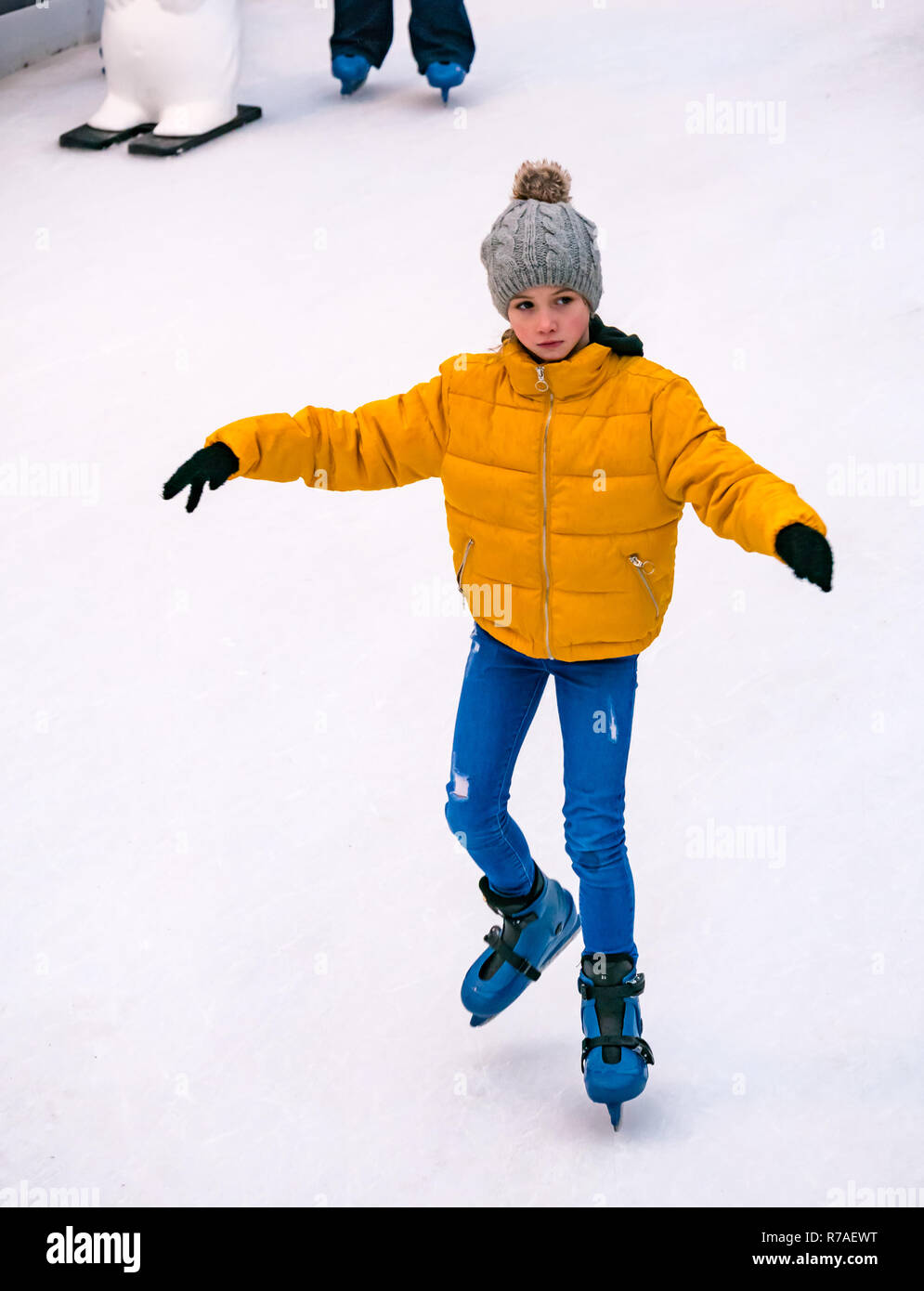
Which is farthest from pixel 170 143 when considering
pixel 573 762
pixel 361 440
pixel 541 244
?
pixel 573 762

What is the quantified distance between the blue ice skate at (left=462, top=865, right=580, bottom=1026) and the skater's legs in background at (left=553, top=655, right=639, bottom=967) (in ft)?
0.54

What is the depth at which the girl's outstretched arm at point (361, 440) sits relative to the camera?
1832 millimetres

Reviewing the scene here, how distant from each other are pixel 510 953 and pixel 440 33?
3.90 metres

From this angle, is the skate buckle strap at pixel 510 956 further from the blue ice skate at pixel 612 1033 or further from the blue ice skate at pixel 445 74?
the blue ice skate at pixel 445 74

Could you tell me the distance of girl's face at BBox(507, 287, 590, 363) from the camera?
173cm

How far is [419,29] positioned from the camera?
5.09m

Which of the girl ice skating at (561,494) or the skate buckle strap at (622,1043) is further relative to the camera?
the skate buckle strap at (622,1043)

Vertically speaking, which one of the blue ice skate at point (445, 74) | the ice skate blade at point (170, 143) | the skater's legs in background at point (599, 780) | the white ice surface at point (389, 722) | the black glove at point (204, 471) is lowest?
the white ice surface at point (389, 722)

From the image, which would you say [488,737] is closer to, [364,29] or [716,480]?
[716,480]

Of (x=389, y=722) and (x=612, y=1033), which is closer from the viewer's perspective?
(x=612, y=1033)

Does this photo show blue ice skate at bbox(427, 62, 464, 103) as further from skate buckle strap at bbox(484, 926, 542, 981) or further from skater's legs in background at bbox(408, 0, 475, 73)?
skate buckle strap at bbox(484, 926, 542, 981)

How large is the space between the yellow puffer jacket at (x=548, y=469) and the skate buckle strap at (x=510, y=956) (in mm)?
441

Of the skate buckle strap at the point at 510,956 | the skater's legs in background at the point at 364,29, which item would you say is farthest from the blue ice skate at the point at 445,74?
the skate buckle strap at the point at 510,956
